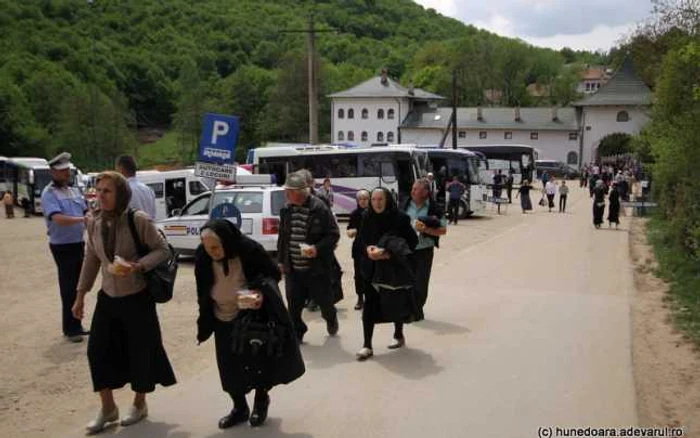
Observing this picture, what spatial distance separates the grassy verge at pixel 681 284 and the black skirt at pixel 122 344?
6179 mm

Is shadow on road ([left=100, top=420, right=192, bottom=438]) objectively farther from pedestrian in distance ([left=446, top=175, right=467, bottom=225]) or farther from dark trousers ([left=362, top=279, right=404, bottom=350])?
pedestrian in distance ([left=446, top=175, right=467, bottom=225])

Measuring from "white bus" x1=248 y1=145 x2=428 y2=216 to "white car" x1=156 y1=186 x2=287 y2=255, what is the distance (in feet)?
41.6

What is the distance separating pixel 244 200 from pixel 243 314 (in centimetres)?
1002

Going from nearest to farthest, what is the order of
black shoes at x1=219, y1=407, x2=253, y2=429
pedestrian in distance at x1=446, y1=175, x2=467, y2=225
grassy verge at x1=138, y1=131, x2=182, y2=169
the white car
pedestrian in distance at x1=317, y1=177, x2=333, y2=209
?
black shoes at x1=219, y1=407, x2=253, y2=429 → pedestrian in distance at x1=317, y1=177, x2=333, y2=209 → the white car → pedestrian in distance at x1=446, y1=175, x2=467, y2=225 → grassy verge at x1=138, y1=131, x2=182, y2=169

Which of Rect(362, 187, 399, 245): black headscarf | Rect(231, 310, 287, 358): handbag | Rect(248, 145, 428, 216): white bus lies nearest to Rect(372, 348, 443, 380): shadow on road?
Rect(362, 187, 399, 245): black headscarf

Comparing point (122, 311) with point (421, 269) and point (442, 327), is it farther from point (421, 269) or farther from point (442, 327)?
point (442, 327)

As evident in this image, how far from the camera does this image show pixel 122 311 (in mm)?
5320

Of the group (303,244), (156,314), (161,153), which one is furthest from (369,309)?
(161,153)

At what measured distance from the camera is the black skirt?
5.32 metres

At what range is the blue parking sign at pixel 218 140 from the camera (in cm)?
1048

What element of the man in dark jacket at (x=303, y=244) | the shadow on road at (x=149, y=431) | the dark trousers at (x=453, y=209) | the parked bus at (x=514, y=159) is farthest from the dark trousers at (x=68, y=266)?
the parked bus at (x=514, y=159)

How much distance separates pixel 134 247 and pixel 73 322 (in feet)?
12.0

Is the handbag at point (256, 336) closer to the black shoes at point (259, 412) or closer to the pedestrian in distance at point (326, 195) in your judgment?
the black shoes at point (259, 412)

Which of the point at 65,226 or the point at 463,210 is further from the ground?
the point at 65,226
